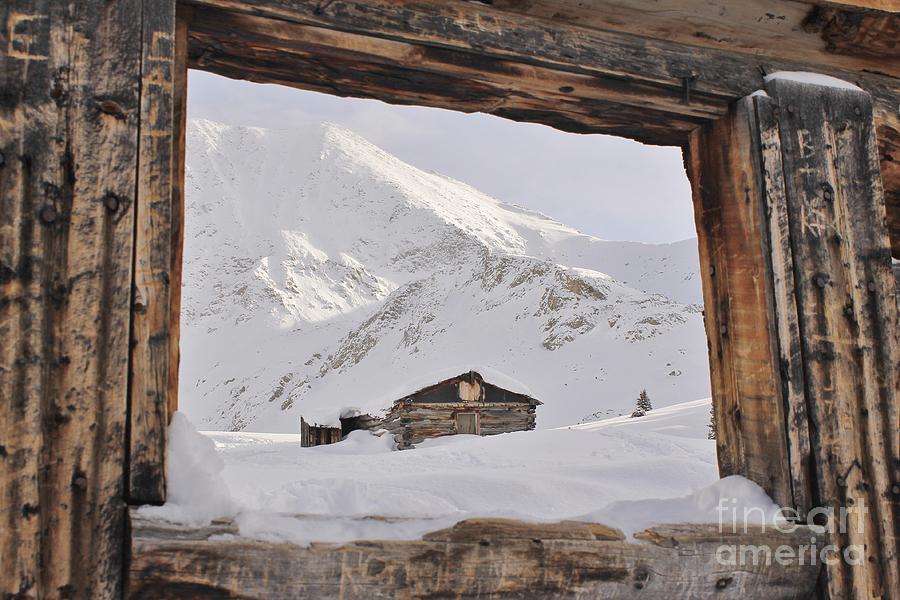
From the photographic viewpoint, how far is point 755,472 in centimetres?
267

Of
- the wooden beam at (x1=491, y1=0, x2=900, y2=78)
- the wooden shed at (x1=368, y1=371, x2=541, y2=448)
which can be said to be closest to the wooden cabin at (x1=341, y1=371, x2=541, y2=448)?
the wooden shed at (x1=368, y1=371, x2=541, y2=448)

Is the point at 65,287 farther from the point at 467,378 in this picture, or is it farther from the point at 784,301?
the point at 467,378

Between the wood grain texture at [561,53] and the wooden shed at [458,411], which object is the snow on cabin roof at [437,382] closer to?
the wooden shed at [458,411]

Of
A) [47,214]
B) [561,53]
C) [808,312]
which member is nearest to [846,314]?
[808,312]

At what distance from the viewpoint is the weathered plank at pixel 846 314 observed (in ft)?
8.46

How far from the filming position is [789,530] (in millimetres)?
2457

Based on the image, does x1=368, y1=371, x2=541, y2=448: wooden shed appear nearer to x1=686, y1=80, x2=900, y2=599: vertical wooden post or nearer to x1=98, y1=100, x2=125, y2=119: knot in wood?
x1=686, y1=80, x2=900, y2=599: vertical wooden post

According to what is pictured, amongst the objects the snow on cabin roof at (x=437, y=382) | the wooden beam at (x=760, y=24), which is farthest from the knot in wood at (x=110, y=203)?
the snow on cabin roof at (x=437, y=382)

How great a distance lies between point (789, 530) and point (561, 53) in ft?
6.00

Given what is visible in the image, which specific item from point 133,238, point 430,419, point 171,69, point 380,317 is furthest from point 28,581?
point 380,317

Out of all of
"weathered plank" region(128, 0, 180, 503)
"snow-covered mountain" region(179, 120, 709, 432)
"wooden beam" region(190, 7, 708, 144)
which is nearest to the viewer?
"weathered plank" region(128, 0, 180, 503)

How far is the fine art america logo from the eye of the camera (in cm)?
240

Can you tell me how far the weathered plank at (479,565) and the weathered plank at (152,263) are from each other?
7.0 inches

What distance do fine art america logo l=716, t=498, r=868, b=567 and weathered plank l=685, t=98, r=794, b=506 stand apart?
0.11m
